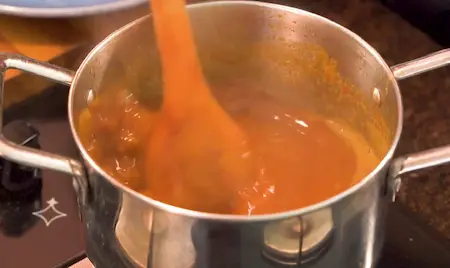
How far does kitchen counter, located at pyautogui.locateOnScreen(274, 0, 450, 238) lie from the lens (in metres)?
0.67

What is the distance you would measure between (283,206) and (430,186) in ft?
0.59

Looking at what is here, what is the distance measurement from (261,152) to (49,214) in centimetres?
18

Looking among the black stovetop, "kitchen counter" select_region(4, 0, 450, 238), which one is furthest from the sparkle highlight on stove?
"kitchen counter" select_region(4, 0, 450, 238)

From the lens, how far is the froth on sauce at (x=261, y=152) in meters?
0.57

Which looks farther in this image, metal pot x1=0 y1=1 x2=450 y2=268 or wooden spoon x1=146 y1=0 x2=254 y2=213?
wooden spoon x1=146 y1=0 x2=254 y2=213

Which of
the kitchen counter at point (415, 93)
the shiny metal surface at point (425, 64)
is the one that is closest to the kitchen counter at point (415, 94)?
the kitchen counter at point (415, 93)

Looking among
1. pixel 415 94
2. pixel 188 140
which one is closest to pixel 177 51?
pixel 188 140

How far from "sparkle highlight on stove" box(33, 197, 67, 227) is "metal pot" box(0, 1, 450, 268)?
0.11m

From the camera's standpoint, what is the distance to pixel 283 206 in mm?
570

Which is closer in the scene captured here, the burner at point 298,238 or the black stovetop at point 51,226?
the burner at point 298,238

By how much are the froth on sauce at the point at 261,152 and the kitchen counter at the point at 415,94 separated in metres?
0.09

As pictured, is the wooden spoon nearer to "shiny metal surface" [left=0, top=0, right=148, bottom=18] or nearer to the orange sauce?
the orange sauce

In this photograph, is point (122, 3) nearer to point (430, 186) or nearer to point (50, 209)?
point (50, 209)

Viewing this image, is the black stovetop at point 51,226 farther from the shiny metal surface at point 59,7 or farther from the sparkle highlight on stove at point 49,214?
the shiny metal surface at point 59,7
